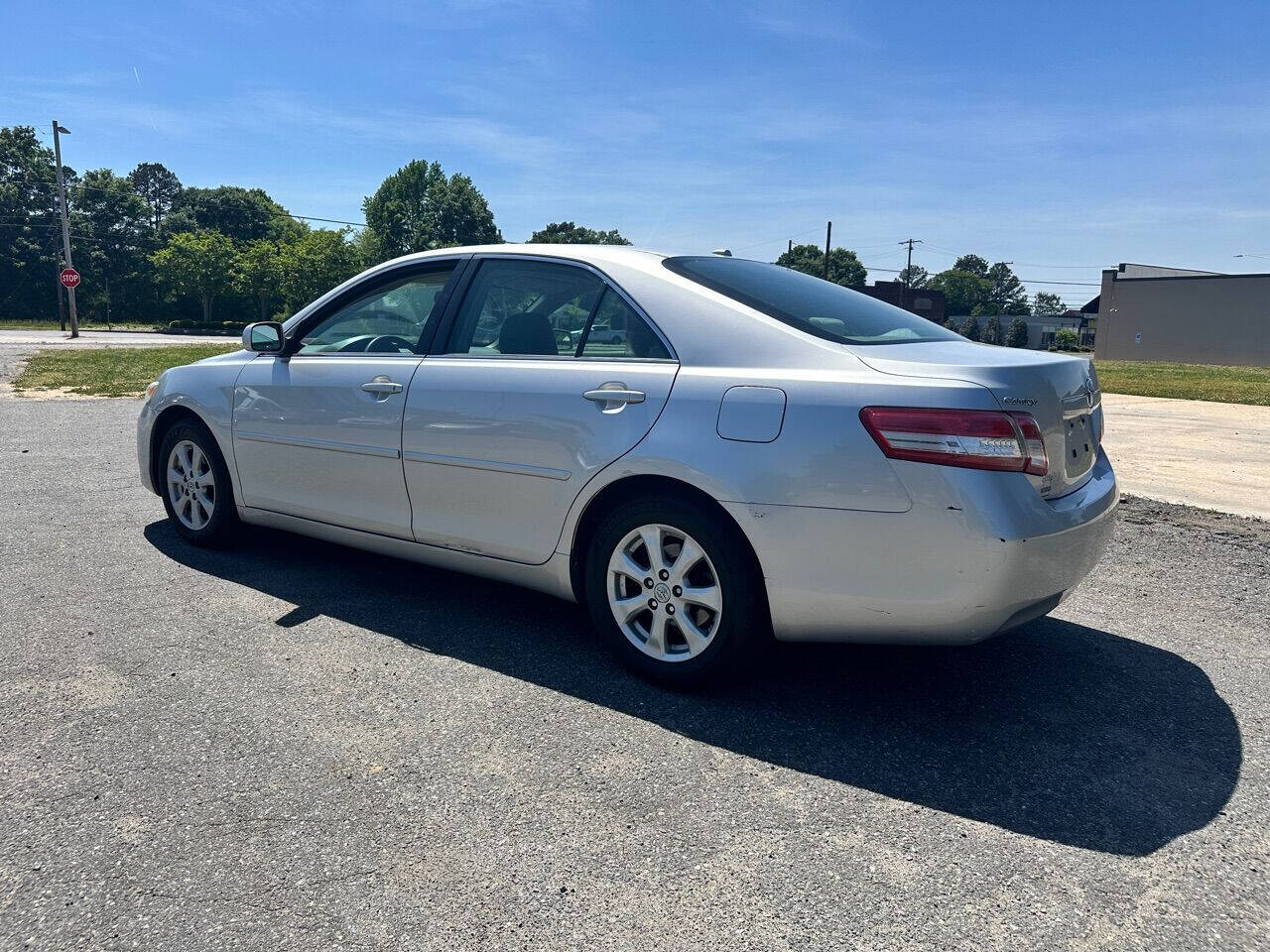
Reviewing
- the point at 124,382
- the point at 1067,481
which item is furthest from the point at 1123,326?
the point at 1067,481

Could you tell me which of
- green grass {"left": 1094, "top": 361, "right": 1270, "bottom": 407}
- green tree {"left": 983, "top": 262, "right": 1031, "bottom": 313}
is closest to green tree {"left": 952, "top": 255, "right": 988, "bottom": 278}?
green tree {"left": 983, "top": 262, "right": 1031, "bottom": 313}

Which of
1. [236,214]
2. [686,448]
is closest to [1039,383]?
[686,448]

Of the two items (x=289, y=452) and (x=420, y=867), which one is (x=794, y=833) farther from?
(x=289, y=452)

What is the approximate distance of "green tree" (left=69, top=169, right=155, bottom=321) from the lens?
6831 cm

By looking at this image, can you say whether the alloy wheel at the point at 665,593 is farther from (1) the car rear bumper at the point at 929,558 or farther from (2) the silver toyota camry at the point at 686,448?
(1) the car rear bumper at the point at 929,558

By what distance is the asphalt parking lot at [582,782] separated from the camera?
6.88ft

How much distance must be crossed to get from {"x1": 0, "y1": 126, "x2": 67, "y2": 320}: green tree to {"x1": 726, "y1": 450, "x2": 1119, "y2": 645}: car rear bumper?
72.9m

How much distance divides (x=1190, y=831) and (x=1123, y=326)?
2420 inches

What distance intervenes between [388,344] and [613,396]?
4.80ft

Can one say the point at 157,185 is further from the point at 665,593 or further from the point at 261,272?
the point at 665,593

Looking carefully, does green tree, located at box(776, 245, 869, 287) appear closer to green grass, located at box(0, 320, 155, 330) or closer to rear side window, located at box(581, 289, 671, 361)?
green grass, located at box(0, 320, 155, 330)

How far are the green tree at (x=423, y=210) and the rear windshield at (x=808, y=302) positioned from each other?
3161 inches

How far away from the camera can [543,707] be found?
3.19 meters

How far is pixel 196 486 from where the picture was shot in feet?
16.4
